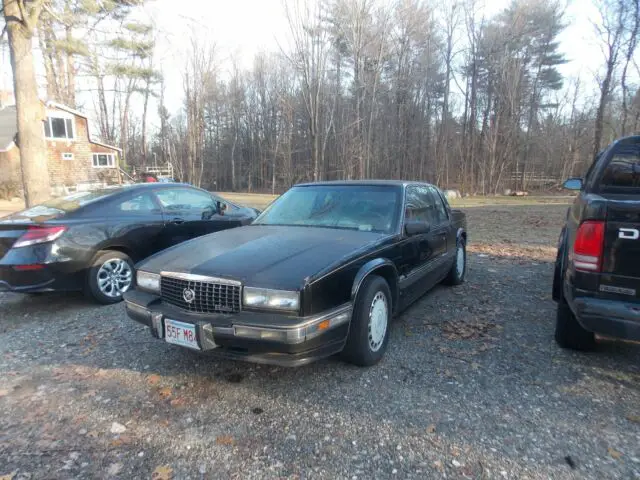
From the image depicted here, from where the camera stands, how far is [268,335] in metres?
2.71

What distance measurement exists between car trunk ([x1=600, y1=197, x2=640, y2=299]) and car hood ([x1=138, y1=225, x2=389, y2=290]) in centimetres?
170

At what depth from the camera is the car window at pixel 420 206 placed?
4.33m

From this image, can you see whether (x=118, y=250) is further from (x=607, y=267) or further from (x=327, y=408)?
(x=607, y=267)

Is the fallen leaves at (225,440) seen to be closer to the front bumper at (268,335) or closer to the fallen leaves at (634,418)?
the front bumper at (268,335)

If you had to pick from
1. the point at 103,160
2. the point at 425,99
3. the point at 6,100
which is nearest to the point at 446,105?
the point at 425,99

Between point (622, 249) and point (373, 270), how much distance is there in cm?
173

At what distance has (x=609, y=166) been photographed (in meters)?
3.41

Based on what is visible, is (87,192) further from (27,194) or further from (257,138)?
(257,138)

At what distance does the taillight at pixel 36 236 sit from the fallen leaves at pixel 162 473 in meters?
3.35

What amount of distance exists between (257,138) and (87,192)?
1727 inches

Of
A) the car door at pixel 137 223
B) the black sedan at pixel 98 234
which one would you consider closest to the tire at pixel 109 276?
the black sedan at pixel 98 234

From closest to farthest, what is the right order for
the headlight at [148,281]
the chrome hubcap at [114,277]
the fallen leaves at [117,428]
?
the fallen leaves at [117,428]
the headlight at [148,281]
the chrome hubcap at [114,277]

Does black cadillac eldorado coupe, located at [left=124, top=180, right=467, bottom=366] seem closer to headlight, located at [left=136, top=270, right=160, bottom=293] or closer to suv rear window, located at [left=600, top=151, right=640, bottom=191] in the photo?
headlight, located at [left=136, top=270, right=160, bottom=293]

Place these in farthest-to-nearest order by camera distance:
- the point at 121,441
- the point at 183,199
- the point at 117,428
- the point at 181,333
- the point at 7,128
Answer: the point at 7,128, the point at 183,199, the point at 181,333, the point at 117,428, the point at 121,441
